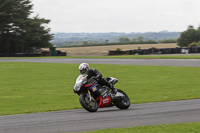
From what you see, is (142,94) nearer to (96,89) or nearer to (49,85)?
(96,89)

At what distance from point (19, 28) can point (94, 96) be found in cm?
5120

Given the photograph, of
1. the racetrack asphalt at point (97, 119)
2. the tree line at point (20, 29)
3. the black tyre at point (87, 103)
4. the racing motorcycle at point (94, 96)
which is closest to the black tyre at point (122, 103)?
the racing motorcycle at point (94, 96)

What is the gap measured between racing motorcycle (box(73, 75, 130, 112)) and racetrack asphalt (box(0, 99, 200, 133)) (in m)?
0.21

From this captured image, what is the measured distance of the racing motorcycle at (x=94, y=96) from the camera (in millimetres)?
9133

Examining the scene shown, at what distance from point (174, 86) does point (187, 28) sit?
65064 mm

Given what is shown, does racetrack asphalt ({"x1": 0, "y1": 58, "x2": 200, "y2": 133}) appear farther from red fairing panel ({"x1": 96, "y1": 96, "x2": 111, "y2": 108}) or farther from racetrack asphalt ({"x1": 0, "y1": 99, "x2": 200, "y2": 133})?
red fairing panel ({"x1": 96, "y1": 96, "x2": 111, "y2": 108})

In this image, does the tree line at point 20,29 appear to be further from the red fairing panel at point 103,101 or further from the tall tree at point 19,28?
the red fairing panel at point 103,101

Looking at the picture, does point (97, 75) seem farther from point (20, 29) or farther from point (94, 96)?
point (20, 29)

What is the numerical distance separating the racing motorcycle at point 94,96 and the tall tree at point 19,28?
4967 centimetres

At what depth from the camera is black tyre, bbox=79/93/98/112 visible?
9.09m

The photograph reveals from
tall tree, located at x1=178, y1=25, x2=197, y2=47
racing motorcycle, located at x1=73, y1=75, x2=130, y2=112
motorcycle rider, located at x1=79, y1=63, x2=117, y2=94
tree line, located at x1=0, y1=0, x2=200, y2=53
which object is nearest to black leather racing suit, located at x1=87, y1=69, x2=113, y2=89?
motorcycle rider, located at x1=79, y1=63, x2=117, y2=94

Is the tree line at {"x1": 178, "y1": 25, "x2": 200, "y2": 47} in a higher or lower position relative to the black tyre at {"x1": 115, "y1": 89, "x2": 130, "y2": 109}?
higher

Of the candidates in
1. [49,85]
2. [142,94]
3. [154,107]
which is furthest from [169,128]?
[49,85]

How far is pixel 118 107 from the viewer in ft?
32.3
